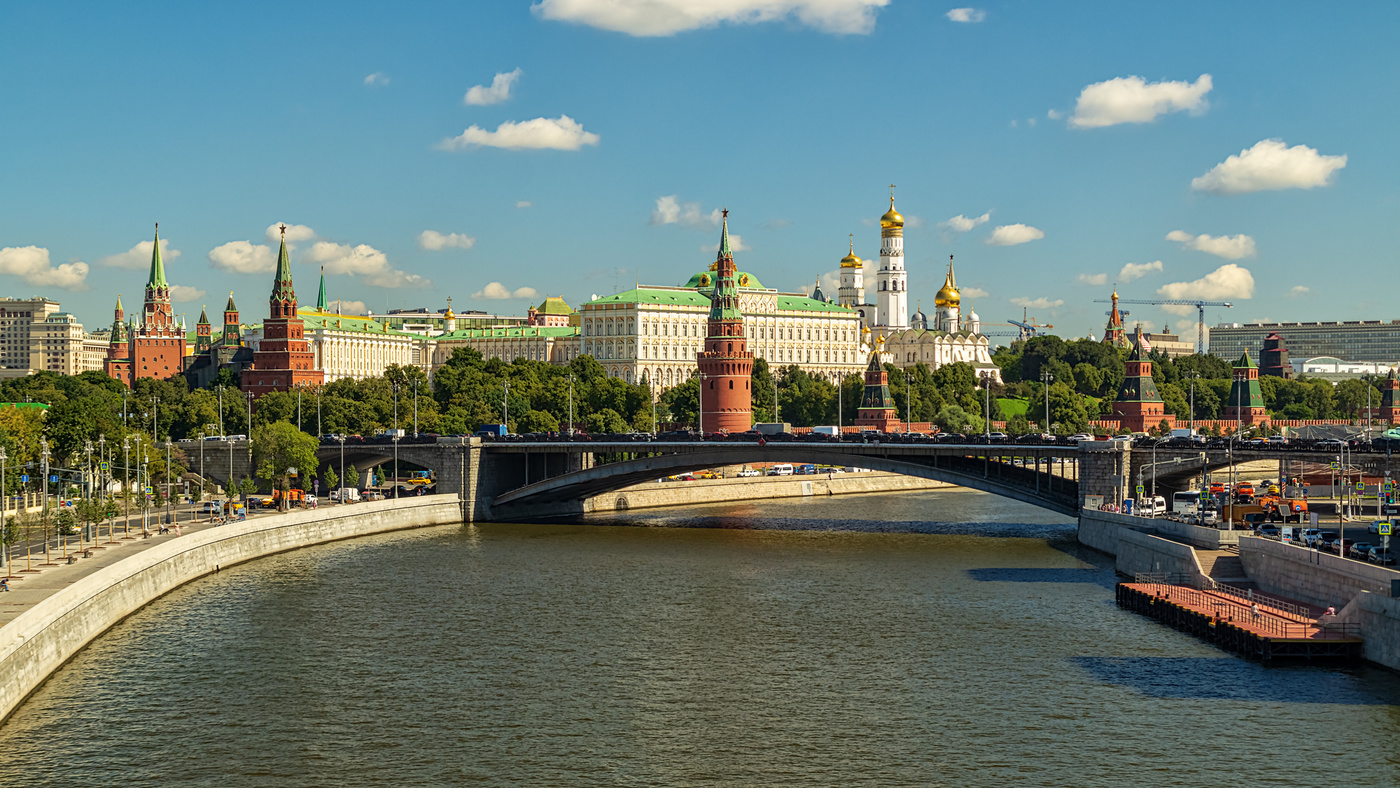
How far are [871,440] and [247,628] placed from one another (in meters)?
50.1

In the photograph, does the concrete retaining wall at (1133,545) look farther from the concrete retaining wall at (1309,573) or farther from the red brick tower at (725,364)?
the red brick tower at (725,364)

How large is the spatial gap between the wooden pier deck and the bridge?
2110cm

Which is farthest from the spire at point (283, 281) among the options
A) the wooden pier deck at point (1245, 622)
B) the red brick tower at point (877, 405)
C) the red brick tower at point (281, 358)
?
the wooden pier deck at point (1245, 622)

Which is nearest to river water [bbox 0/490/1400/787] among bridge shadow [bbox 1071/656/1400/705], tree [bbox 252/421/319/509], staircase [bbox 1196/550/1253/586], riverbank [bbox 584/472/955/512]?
bridge shadow [bbox 1071/656/1400/705]

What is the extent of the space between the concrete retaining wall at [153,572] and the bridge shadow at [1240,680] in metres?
29.9

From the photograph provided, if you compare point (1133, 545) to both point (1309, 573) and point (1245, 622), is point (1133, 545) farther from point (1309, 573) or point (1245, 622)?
point (1245, 622)

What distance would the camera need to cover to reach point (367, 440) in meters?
103

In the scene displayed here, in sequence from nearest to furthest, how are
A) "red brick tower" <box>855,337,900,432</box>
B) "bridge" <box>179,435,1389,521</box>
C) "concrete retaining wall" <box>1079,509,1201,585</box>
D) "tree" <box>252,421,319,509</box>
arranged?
1. "concrete retaining wall" <box>1079,509,1201,585</box>
2. "bridge" <box>179,435,1389,521</box>
3. "tree" <box>252,421,319,509</box>
4. "red brick tower" <box>855,337,900,432</box>

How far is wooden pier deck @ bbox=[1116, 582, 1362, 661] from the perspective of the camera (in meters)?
44.4

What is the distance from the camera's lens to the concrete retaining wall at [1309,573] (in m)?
45.7

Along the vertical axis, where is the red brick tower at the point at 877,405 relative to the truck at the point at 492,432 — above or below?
above

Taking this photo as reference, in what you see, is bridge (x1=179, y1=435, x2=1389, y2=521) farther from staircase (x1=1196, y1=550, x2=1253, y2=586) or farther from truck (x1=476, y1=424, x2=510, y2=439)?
staircase (x1=1196, y1=550, x2=1253, y2=586)

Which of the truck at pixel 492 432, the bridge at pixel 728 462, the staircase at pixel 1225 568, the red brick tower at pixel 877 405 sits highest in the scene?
the red brick tower at pixel 877 405

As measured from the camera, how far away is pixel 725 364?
132 metres
